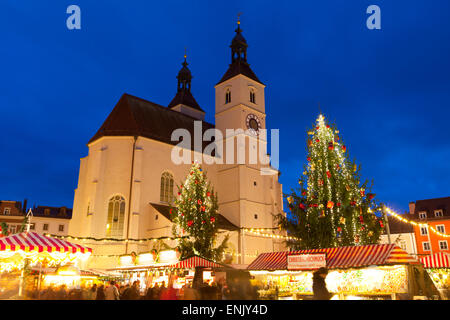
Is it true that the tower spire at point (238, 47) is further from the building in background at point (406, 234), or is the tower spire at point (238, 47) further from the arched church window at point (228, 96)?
the building in background at point (406, 234)

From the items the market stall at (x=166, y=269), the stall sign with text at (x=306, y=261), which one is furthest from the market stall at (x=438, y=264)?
the market stall at (x=166, y=269)

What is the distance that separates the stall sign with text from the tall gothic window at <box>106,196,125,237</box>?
769 inches

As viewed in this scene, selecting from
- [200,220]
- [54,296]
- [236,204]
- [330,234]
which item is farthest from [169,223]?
[54,296]

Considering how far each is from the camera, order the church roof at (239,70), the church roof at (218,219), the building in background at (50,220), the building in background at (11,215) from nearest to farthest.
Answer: the church roof at (218,219) < the church roof at (239,70) < the building in background at (11,215) < the building in background at (50,220)

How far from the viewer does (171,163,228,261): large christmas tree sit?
22.1m

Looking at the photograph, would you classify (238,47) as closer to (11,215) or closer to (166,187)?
(166,187)

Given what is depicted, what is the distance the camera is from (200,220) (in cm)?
2259

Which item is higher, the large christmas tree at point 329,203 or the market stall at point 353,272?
the large christmas tree at point 329,203

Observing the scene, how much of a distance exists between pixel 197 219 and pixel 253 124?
Result: 65.9 ft

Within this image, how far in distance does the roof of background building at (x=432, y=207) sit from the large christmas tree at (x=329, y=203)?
3520cm

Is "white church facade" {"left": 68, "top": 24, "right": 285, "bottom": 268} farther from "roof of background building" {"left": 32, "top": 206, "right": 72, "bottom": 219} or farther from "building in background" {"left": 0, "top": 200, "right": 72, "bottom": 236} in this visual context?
"roof of background building" {"left": 32, "top": 206, "right": 72, "bottom": 219}

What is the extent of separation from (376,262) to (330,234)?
15.6 feet

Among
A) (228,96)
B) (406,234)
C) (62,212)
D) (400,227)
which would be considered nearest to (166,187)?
(228,96)

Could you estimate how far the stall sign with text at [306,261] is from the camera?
1325 centimetres
